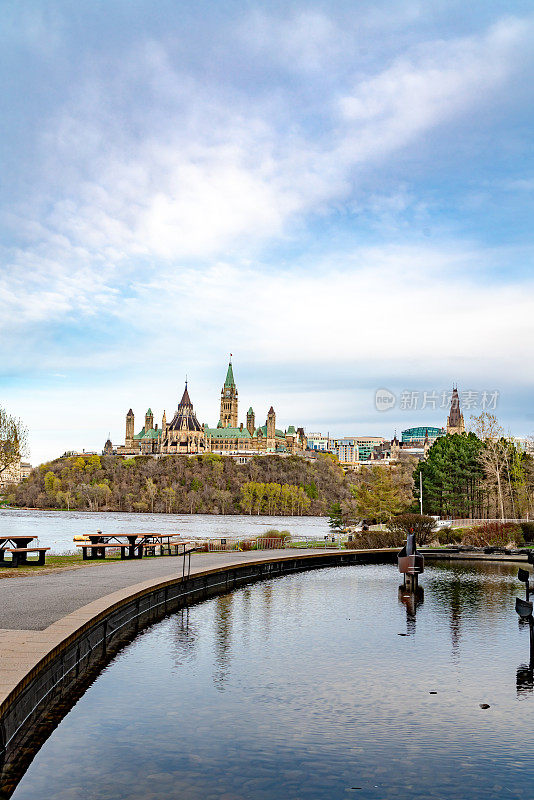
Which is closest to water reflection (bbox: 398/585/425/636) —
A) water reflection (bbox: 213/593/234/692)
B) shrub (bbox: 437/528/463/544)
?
water reflection (bbox: 213/593/234/692)

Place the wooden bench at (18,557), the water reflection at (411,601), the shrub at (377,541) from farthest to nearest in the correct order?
the shrub at (377,541) < the wooden bench at (18,557) < the water reflection at (411,601)

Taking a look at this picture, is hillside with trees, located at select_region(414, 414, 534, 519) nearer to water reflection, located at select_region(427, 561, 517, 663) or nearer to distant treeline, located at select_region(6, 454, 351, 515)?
water reflection, located at select_region(427, 561, 517, 663)

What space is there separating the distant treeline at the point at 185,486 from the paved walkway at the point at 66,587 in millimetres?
108340

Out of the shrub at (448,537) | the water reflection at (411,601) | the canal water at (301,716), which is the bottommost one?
the shrub at (448,537)

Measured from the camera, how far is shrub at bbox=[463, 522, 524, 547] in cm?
3962

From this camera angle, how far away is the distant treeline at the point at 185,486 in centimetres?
13812

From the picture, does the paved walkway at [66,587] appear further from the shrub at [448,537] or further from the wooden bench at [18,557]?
the shrub at [448,537]

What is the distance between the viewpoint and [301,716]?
905cm

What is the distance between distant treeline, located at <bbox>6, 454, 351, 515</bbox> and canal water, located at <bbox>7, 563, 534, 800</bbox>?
11644 cm

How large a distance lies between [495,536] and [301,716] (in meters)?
34.4

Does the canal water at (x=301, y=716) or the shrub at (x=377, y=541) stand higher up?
the canal water at (x=301, y=716)

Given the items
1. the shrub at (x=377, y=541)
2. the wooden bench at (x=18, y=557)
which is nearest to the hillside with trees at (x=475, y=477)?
the shrub at (x=377, y=541)

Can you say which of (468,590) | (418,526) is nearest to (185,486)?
(418,526)

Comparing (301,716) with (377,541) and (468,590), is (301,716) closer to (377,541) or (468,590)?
(468,590)
